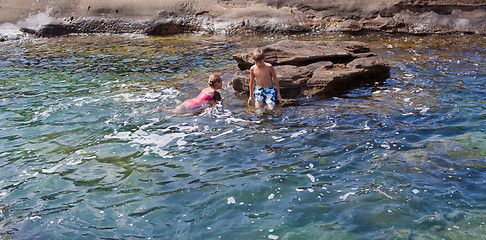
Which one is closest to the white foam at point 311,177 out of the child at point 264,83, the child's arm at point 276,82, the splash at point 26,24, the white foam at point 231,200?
the white foam at point 231,200

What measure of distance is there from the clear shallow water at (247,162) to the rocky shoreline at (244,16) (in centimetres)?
509

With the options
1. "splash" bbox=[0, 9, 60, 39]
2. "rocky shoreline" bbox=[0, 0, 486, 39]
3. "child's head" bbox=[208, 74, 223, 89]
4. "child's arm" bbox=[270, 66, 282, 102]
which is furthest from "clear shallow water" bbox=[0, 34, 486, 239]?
Answer: "splash" bbox=[0, 9, 60, 39]

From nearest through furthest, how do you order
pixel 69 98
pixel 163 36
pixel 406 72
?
pixel 69 98 < pixel 406 72 < pixel 163 36

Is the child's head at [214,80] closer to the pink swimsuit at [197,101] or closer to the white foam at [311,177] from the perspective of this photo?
the pink swimsuit at [197,101]

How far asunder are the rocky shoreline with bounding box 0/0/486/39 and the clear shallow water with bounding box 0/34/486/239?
16.7ft

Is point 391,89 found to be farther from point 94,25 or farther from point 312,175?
point 94,25

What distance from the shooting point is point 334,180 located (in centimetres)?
499

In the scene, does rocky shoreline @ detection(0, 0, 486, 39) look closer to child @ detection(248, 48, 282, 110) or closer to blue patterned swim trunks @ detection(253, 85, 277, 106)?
child @ detection(248, 48, 282, 110)

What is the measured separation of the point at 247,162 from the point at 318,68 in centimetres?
423

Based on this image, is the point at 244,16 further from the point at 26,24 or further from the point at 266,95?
the point at 26,24

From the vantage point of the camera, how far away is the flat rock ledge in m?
8.80

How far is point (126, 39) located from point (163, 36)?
4.97 ft

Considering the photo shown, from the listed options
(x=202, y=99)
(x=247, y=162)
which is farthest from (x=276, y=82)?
(x=247, y=162)

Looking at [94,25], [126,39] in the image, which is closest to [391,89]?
[126,39]
